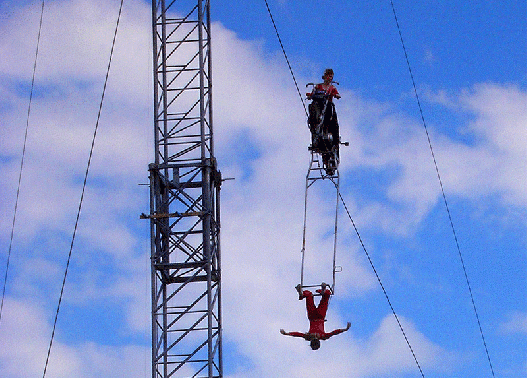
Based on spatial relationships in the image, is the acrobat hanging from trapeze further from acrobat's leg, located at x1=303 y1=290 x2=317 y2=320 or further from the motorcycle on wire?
the motorcycle on wire

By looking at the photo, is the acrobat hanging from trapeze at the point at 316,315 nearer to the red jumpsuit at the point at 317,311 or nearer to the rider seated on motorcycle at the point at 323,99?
the red jumpsuit at the point at 317,311

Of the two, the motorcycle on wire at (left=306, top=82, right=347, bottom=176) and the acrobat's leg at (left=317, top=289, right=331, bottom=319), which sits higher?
the motorcycle on wire at (left=306, top=82, right=347, bottom=176)

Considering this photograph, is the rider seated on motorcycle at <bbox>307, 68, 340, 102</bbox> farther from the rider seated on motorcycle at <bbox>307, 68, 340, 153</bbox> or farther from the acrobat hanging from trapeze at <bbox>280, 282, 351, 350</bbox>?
the acrobat hanging from trapeze at <bbox>280, 282, 351, 350</bbox>

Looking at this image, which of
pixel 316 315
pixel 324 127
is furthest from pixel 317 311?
pixel 324 127

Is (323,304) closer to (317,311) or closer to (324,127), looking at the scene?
(317,311)

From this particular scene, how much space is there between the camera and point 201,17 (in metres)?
50.1

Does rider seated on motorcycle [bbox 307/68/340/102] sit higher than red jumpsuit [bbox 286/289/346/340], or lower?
higher

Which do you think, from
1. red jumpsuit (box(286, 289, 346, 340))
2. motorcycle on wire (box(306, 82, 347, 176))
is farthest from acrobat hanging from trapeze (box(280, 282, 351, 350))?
motorcycle on wire (box(306, 82, 347, 176))

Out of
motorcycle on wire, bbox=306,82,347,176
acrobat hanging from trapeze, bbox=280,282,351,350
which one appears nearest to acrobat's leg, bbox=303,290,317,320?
acrobat hanging from trapeze, bbox=280,282,351,350

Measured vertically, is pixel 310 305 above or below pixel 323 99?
below

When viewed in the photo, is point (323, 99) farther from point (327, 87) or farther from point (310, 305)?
point (310, 305)

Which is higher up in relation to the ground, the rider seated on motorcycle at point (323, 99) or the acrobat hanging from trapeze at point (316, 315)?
the rider seated on motorcycle at point (323, 99)

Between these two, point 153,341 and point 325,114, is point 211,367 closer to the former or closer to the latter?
point 153,341

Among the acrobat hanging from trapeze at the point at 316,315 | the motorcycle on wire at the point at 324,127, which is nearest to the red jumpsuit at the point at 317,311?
the acrobat hanging from trapeze at the point at 316,315
